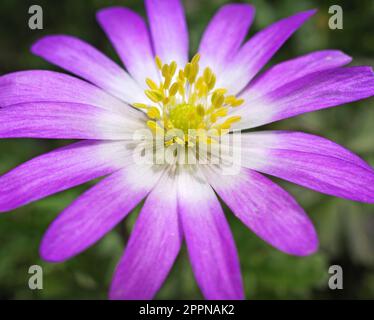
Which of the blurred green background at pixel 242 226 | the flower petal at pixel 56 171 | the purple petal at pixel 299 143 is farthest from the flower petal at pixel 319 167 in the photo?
the blurred green background at pixel 242 226

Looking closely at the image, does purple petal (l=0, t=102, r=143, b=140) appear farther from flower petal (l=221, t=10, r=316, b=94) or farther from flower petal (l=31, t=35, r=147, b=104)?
flower petal (l=221, t=10, r=316, b=94)

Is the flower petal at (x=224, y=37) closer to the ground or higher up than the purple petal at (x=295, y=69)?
higher up

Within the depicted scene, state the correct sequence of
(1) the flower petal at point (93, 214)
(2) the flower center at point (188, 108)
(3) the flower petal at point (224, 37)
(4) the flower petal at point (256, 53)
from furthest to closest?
1. (3) the flower petal at point (224, 37)
2. (4) the flower petal at point (256, 53)
3. (2) the flower center at point (188, 108)
4. (1) the flower petal at point (93, 214)

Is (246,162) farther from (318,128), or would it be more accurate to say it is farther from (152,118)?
(318,128)

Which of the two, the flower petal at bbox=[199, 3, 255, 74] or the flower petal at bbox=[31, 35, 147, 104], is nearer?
the flower petal at bbox=[31, 35, 147, 104]

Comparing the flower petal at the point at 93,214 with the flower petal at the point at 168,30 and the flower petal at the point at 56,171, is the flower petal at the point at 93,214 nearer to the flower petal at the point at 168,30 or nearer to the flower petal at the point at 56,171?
the flower petal at the point at 56,171

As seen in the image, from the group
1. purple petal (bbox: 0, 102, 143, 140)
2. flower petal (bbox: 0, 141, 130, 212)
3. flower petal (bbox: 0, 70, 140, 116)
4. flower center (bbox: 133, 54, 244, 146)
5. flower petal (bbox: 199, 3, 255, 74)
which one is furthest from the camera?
flower petal (bbox: 199, 3, 255, 74)

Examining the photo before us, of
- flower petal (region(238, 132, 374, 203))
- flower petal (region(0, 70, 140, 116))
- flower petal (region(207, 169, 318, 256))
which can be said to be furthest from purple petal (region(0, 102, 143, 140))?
flower petal (region(238, 132, 374, 203))
